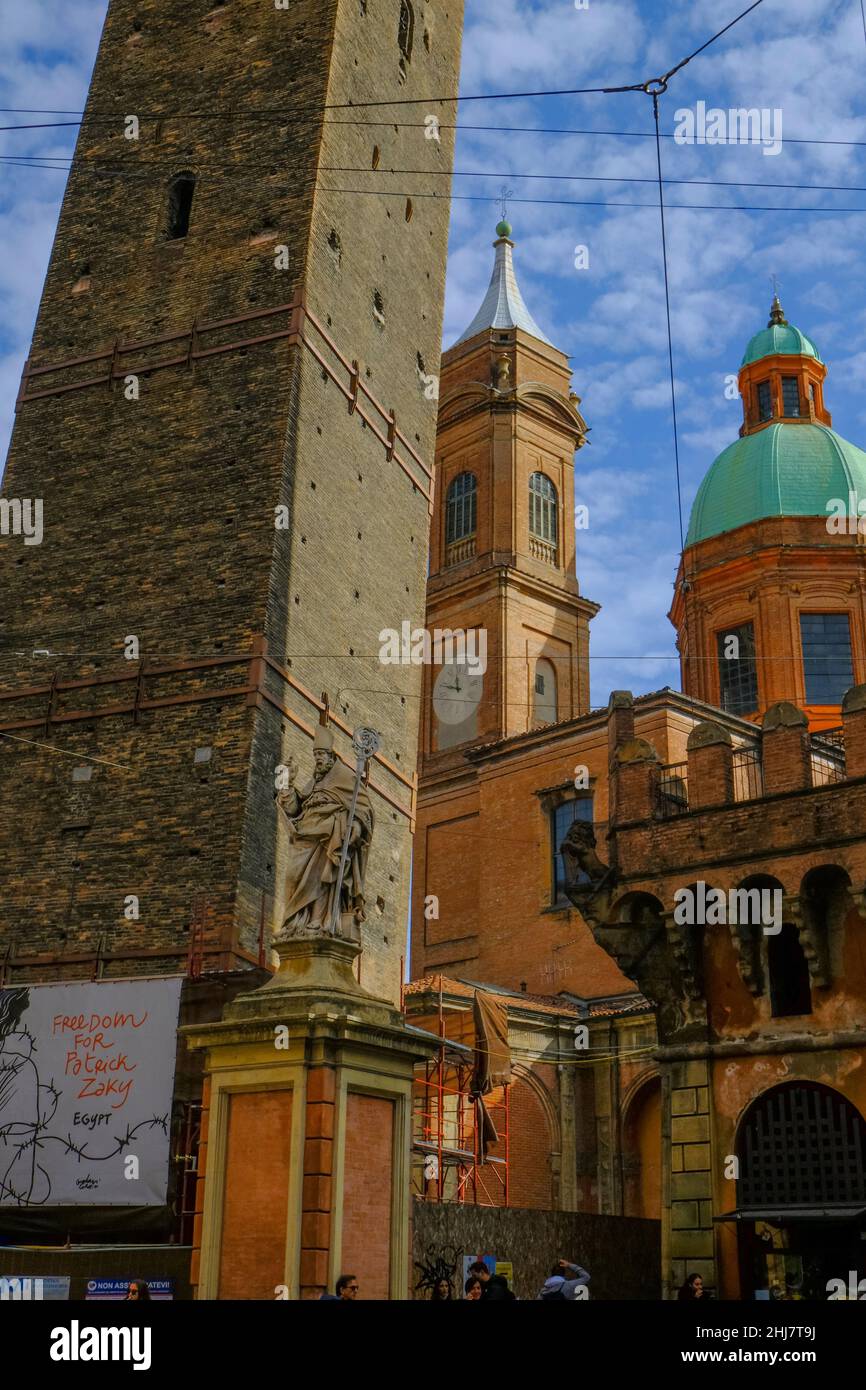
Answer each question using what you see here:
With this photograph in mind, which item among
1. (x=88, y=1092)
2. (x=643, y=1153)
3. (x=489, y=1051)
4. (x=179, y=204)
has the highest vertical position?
(x=179, y=204)

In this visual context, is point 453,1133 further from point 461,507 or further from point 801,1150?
point 461,507

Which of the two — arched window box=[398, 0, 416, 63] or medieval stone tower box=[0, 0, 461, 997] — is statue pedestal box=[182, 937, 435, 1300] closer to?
medieval stone tower box=[0, 0, 461, 997]

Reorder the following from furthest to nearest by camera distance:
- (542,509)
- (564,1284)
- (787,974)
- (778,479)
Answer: (542,509), (778,479), (787,974), (564,1284)

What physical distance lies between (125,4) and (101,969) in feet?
61.8

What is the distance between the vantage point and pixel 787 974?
19.0m

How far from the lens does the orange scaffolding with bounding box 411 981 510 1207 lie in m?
23.5

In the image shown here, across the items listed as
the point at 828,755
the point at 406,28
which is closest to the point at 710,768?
the point at 828,755

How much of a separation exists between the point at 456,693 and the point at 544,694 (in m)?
2.40

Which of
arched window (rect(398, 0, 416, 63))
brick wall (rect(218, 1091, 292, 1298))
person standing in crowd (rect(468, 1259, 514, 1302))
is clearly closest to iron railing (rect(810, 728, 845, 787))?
brick wall (rect(218, 1091, 292, 1298))

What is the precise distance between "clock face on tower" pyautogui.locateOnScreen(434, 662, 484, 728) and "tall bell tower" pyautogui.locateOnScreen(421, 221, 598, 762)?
0.04 meters

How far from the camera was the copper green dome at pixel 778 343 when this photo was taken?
160 ft

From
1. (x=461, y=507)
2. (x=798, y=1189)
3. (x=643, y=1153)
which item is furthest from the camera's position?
(x=461, y=507)

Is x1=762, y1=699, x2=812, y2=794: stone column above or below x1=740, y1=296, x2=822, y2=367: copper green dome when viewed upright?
below
